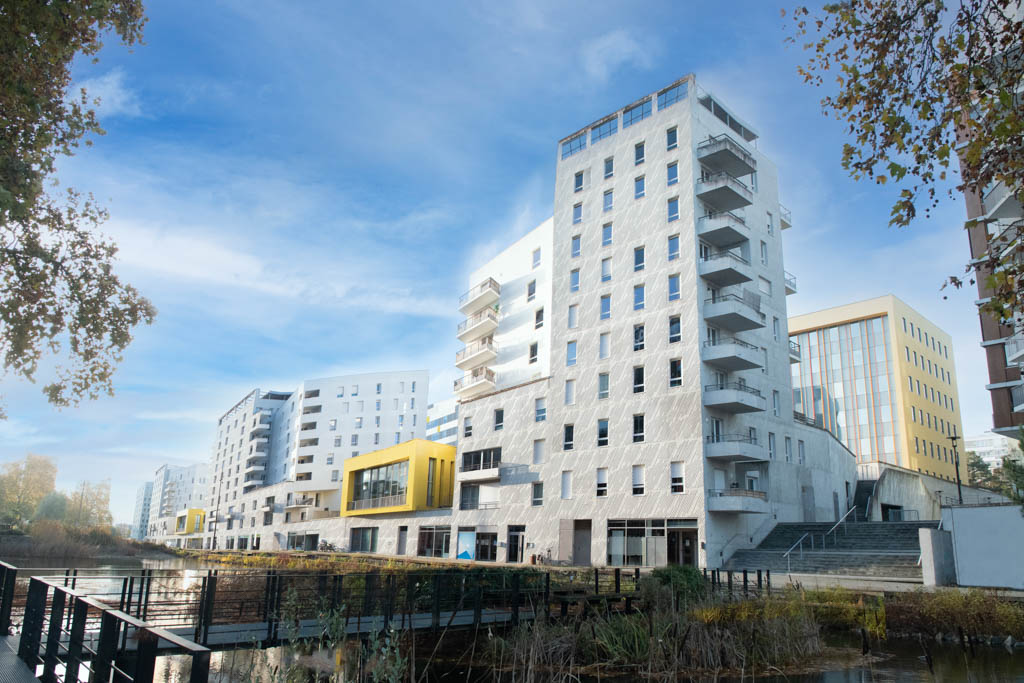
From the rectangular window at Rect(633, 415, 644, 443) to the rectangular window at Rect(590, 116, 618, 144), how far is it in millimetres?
19533

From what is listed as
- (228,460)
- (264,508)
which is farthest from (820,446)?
(228,460)

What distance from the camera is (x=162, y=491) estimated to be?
192750 mm

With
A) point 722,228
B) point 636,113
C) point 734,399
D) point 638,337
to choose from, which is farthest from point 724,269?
point 636,113

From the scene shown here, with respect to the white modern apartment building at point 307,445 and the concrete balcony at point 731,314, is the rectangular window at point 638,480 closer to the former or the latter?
the concrete balcony at point 731,314

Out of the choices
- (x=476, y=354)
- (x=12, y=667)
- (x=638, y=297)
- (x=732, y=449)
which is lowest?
(x=12, y=667)

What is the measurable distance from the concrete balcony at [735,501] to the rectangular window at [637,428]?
4.99 meters

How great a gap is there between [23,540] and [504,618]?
42373mm

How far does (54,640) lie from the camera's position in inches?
298

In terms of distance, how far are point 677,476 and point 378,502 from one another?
28.9 m

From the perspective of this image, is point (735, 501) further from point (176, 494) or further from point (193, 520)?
point (176, 494)

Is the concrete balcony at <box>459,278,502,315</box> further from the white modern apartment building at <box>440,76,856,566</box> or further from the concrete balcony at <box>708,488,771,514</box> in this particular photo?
the concrete balcony at <box>708,488,771,514</box>

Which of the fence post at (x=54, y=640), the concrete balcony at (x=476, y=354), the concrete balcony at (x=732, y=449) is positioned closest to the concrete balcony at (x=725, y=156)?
the concrete balcony at (x=732, y=449)

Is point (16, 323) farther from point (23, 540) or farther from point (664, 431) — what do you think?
point (23, 540)

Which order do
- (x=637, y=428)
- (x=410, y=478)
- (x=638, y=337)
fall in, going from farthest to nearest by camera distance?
(x=410, y=478) < (x=638, y=337) < (x=637, y=428)
